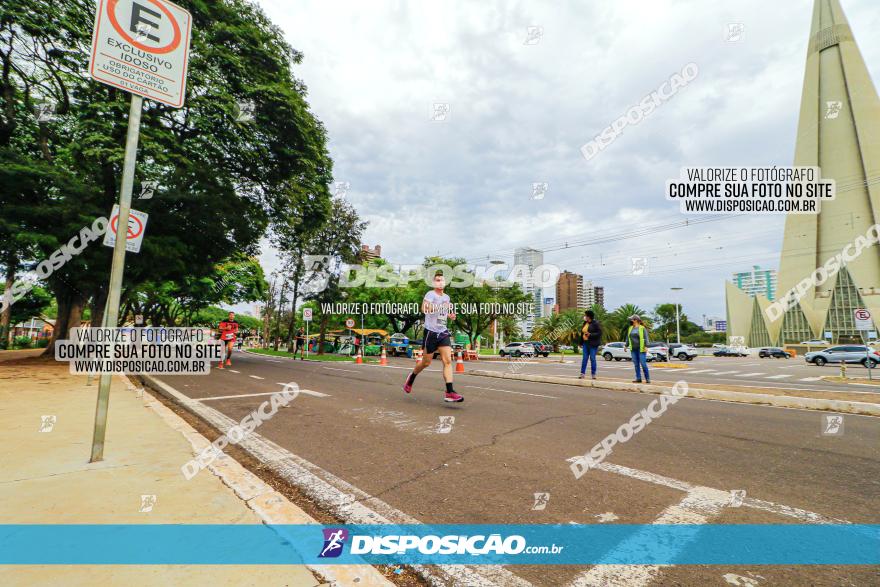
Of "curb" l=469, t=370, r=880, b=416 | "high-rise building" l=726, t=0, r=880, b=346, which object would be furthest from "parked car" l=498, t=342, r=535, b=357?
"high-rise building" l=726, t=0, r=880, b=346

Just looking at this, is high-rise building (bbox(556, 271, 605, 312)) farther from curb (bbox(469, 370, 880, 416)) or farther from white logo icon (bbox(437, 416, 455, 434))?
white logo icon (bbox(437, 416, 455, 434))

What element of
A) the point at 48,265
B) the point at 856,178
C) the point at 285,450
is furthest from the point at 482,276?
the point at 856,178

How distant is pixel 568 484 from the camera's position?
320 centimetres

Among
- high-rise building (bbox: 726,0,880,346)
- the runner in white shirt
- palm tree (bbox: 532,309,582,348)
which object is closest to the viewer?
the runner in white shirt

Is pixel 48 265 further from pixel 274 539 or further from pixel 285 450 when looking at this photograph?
pixel 274 539

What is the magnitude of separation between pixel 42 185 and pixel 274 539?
18.8 metres

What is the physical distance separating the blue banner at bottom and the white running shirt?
4171 mm

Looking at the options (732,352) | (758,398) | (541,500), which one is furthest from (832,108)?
(541,500)

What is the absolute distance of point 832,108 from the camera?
60.7 meters

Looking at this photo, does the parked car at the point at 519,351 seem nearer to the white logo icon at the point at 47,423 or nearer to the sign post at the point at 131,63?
the white logo icon at the point at 47,423

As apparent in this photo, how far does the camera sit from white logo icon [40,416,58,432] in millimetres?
4845

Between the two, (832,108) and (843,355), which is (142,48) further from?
(832,108)

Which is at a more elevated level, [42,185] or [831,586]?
[42,185]

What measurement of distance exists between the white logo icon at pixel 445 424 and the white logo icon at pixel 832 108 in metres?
85.9
